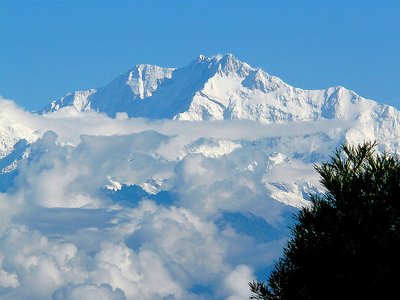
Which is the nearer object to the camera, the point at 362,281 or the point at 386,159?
the point at 362,281

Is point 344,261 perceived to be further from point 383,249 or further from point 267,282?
point 267,282

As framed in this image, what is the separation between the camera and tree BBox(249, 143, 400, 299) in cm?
2658

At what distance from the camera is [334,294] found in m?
26.6

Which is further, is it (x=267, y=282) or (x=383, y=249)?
(x=267, y=282)

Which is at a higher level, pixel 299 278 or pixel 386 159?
pixel 386 159

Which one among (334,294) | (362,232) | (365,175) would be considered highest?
(365,175)

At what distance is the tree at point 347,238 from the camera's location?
2658 cm

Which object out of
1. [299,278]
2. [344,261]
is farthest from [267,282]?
[344,261]

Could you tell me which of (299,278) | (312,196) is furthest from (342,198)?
(299,278)

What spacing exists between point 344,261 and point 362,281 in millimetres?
897

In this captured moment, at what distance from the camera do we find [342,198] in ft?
94.1

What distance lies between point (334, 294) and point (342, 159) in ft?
16.8

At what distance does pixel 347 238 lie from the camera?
89.8 ft

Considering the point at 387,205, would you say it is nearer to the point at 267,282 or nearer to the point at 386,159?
the point at 386,159
